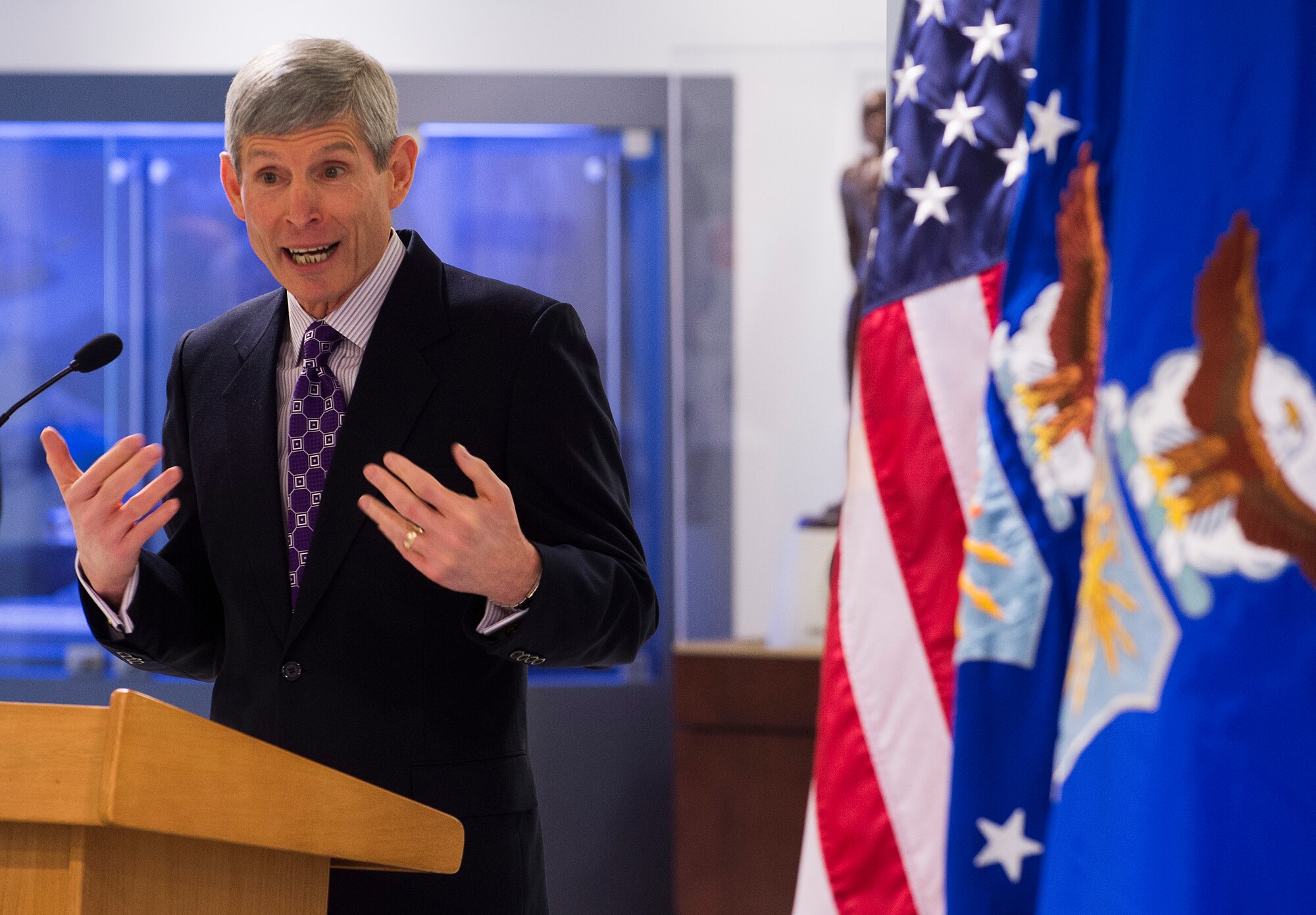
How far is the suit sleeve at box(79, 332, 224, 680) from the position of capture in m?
1.51

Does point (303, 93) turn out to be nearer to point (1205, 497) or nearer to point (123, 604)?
point (123, 604)

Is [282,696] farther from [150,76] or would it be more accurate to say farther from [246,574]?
[150,76]

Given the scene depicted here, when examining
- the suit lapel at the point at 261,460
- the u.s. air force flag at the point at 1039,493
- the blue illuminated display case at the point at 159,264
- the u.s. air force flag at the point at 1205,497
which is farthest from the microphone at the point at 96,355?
the blue illuminated display case at the point at 159,264

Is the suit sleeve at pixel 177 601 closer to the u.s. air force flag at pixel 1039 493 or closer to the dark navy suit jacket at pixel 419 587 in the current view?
the dark navy suit jacket at pixel 419 587

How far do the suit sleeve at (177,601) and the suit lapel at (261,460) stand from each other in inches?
3.5

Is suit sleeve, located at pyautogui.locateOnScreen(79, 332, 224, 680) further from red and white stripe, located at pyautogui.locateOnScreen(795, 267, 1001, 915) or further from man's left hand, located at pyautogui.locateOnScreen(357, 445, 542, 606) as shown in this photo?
red and white stripe, located at pyautogui.locateOnScreen(795, 267, 1001, 915)

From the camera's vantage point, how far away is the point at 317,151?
153cm

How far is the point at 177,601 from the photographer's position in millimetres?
1592

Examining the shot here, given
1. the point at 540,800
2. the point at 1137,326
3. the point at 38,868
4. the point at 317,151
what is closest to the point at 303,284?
the point at 317,151

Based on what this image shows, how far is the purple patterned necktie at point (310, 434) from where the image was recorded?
1.53 meters

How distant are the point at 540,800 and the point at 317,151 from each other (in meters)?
2.21

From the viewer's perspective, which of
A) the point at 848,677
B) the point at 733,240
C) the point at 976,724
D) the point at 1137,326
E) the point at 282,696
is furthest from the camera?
the point at 733,240

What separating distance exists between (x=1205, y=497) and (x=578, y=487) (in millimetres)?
890

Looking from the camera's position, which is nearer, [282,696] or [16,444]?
[282,696]
